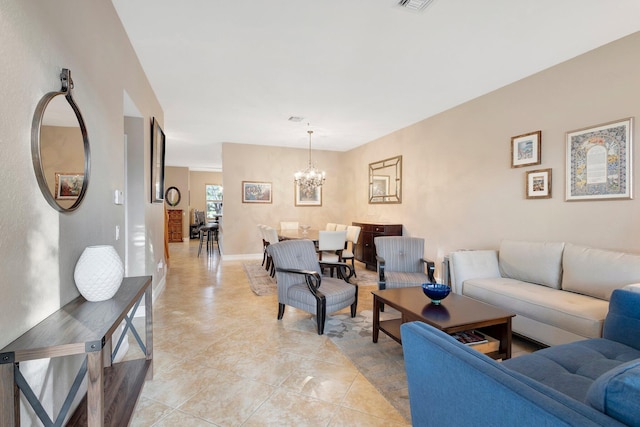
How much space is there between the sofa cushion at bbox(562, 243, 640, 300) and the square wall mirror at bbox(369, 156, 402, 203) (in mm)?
3176

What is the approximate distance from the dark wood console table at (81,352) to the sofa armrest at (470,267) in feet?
9.86

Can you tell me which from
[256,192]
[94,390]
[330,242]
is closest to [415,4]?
[94,390]

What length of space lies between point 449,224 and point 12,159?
15.5 feet

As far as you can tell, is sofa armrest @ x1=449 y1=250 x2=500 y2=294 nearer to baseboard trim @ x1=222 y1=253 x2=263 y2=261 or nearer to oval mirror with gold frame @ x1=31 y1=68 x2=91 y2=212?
oval mirror with gold frame @ x1=31 y1=68 x2=91 y2=212

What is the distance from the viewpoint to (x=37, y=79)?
4.11ft

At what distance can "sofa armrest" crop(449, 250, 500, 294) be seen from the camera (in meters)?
3.27

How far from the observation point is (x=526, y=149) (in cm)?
349

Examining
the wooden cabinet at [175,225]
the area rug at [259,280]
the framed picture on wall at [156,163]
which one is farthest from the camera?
the wooden cabinet at [175,225]

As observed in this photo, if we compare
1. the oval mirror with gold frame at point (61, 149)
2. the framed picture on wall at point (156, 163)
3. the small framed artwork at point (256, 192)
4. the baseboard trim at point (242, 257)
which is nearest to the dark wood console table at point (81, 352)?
the oval mirror with gold frame at point (61, 149)

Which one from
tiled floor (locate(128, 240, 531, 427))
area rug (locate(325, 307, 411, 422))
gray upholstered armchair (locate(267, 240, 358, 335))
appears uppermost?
gray upholstered armchair (locate(267, 240, 358, 335))

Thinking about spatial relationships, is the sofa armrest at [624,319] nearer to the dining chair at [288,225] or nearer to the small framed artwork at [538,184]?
the small framed artwork at [538,184]

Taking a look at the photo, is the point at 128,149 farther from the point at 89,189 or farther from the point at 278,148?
the point at 278,148

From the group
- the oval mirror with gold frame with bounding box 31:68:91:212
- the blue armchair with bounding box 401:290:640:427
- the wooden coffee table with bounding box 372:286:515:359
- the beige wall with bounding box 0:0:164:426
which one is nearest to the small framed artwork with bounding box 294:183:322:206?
the wooden coffee table with bounding box 372:286:515:359

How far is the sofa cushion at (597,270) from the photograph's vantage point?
238 centimetres
